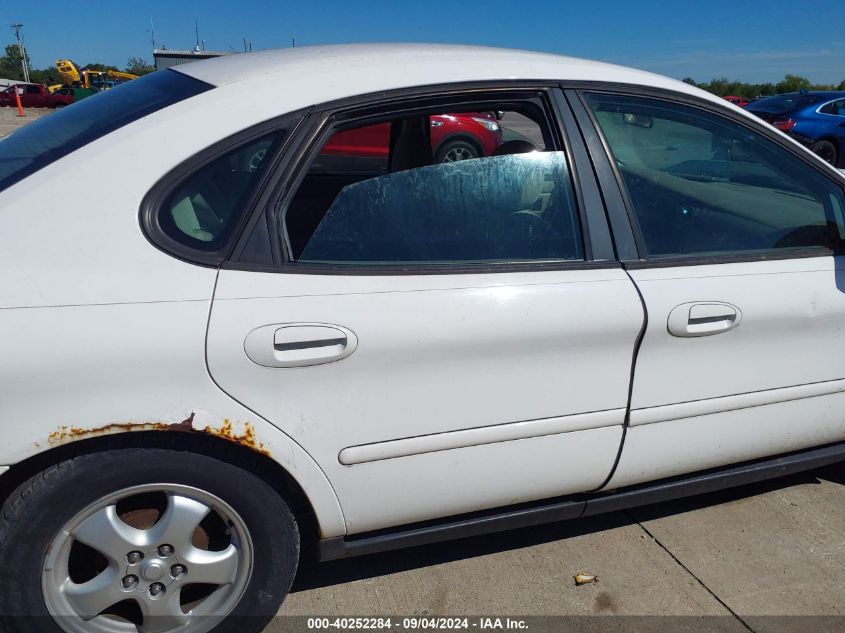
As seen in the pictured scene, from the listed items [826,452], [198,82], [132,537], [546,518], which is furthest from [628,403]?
[198,82]

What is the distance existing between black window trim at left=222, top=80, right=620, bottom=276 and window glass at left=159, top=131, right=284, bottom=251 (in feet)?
0.19

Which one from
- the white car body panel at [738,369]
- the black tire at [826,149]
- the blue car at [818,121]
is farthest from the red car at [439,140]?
the black tire at [826,149]

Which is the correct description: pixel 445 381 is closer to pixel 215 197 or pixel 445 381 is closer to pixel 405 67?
pixel 215 197

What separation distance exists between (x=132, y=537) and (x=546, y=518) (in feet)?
4.15

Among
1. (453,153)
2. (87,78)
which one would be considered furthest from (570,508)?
(87,78)

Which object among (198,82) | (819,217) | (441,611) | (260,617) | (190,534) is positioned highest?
(198,82)

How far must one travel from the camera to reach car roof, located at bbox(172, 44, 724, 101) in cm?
214

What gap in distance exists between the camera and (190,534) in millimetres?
1947

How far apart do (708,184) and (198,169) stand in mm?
1973

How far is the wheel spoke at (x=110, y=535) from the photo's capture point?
1.85 metres

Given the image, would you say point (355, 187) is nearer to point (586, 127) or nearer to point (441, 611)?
point (586, 127)

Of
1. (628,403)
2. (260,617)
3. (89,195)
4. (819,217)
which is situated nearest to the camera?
(89,195)

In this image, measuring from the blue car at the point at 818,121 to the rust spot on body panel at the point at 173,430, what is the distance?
13.6 meters

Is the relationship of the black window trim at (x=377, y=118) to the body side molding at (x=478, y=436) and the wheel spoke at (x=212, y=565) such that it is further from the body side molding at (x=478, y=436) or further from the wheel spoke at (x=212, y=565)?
the wheel spoke at (x=212, y=565)
